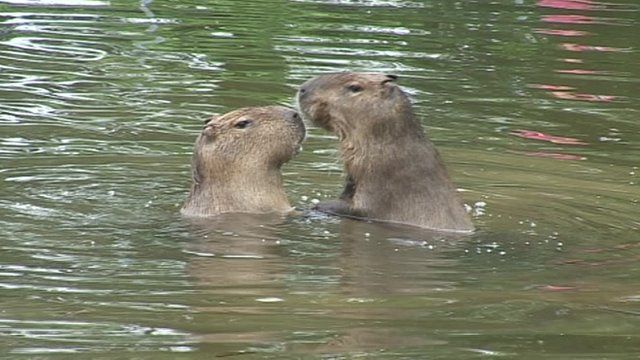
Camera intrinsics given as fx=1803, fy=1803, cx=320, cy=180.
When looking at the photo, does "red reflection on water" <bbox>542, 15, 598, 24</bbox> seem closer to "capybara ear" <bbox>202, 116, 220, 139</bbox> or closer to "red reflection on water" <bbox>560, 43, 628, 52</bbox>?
"red reflection on water" <bbox>560, 43, 628, 52</bbox>

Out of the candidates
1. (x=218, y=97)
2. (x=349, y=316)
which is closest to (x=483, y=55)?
(x=218, y=97)

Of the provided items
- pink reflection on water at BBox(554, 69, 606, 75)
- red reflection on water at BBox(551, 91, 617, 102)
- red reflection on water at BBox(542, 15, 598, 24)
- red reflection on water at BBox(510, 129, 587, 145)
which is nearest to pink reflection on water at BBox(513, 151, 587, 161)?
red reflection on water at BBox(510, 129, 587, 145)

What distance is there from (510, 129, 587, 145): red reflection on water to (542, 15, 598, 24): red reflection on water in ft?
19.3

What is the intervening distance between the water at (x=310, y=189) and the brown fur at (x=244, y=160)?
0.29m

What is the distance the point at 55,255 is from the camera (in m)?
8.12

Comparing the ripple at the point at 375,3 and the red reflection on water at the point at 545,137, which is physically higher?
the red reflection on water at the point at 545,137

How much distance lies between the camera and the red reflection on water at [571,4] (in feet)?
63.1

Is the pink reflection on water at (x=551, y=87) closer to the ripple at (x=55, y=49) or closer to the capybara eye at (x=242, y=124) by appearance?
the ripple at (x=55, y=49)

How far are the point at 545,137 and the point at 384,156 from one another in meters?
3.41

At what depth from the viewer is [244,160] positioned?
9.63m

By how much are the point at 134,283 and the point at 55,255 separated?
0.76m

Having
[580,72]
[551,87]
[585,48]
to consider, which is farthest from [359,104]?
[585,48]

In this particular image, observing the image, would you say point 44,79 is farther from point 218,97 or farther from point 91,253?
point 91,253

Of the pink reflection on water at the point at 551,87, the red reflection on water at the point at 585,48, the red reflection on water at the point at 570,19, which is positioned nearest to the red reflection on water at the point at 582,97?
the pink reflection on water at the point at 551,87
